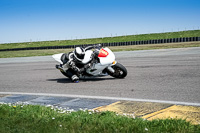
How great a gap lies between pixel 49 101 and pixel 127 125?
290 cm

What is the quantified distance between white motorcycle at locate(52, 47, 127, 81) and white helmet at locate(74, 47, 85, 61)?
137mm

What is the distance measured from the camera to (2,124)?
4.91 metres

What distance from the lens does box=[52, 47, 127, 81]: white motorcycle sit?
930cm

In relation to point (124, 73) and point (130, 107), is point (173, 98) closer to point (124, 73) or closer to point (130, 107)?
point (130, 107)

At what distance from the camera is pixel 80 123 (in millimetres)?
4680

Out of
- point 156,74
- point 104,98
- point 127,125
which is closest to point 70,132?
point 127,125

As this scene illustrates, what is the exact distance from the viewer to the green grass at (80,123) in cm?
425

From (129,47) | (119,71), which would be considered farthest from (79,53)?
(129,47)

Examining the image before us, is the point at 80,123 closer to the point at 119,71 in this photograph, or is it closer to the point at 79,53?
the point at 79,53

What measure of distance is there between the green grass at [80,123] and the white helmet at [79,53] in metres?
3.76

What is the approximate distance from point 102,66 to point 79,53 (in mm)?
865

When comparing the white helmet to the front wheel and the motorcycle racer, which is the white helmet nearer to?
the motorcycle racer

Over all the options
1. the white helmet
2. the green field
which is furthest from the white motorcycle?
the green field

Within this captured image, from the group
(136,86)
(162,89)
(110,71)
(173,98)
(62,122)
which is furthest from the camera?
(110,71)
